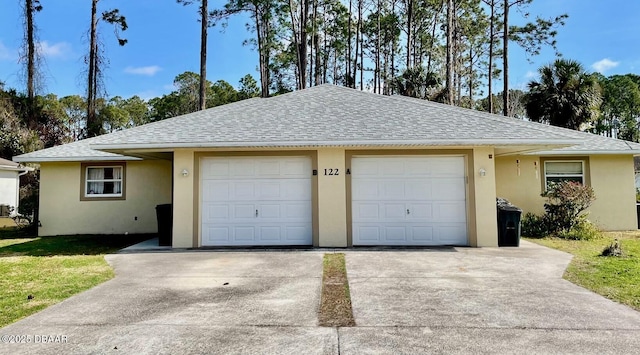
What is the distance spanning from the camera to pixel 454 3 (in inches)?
918

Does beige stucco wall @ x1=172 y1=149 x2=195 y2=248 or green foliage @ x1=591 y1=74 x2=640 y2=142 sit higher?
green foliage @ x1=591 y1=74 x2=640 y2=142

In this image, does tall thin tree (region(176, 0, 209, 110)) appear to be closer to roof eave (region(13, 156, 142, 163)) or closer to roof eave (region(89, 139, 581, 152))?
roof eave (region(13, 156, 142, 163))

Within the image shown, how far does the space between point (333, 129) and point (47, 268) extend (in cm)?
674

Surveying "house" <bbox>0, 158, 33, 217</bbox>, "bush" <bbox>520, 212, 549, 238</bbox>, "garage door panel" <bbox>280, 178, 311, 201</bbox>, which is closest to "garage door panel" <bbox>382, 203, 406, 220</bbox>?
"garage door panel" <bbox>280, 178, 311, 201</bbox>

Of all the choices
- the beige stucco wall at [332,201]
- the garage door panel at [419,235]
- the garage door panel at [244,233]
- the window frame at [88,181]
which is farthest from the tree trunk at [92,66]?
the garage door panel at [419,235]

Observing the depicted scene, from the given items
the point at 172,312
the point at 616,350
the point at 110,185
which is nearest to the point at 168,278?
the point at 172,312

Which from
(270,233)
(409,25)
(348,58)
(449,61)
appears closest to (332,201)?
(270,233)

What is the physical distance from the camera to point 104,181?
41.0ft

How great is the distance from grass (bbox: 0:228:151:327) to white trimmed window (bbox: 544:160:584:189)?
12.9m

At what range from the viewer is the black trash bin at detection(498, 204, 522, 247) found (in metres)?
9.22

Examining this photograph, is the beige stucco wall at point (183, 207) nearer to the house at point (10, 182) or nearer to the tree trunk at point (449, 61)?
the house at point (10, 182)

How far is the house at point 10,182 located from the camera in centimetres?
1716

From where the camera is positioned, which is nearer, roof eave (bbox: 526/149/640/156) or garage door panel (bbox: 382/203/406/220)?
garage door panel (bbox: 382/203/406/220)

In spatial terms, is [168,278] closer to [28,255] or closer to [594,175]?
[28,255]
